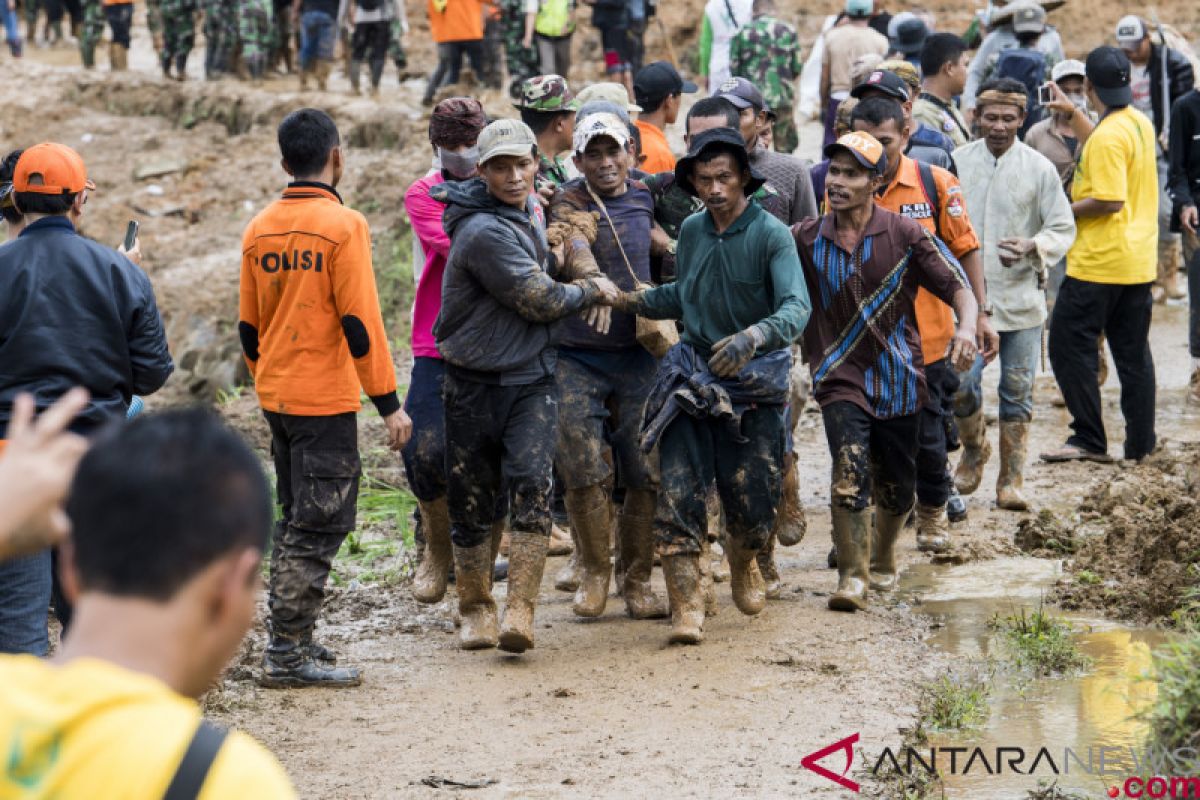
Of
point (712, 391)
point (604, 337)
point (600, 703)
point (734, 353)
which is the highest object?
point (734, 353)

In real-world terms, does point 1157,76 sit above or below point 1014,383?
above

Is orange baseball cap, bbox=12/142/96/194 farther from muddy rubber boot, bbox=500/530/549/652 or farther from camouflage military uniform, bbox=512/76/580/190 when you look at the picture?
camouflage military uniform, bbox=512/76/580/190

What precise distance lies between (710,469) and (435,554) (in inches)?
58.5

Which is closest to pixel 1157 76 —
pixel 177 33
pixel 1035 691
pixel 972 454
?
pixel 972 454

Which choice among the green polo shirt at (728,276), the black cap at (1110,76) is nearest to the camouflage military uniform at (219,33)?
the black cap at (1110,76)

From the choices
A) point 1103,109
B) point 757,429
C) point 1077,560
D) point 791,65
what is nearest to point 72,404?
point 757,429

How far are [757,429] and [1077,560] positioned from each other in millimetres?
2021

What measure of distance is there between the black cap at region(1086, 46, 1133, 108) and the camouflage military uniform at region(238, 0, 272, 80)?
42.7ft

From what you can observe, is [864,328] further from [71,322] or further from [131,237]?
[71,322]

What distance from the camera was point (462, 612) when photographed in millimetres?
6609

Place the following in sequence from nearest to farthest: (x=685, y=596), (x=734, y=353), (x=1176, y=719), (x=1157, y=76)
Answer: (x=1176, y=719) → (x=734, y=353) → (x=685, y=596) → (x=1157, y=76)

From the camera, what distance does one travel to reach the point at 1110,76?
29.4ft

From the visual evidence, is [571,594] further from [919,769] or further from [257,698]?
[919,769]

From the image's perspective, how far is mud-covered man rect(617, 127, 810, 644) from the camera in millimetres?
6223
